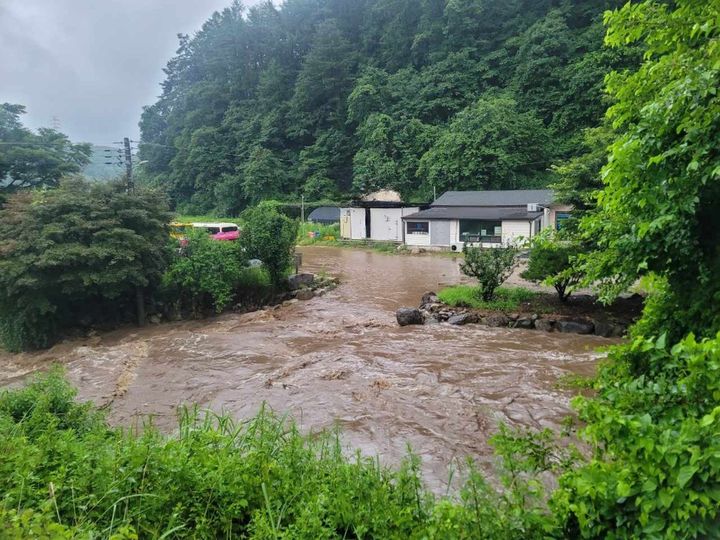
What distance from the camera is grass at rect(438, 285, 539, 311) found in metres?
13.2

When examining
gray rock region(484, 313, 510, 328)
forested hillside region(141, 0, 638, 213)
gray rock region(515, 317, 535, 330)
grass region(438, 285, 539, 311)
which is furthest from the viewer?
forested hillside region(141, 0, 638, 213)

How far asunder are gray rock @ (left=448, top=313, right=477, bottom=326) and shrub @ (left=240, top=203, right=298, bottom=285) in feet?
Result: 23.9

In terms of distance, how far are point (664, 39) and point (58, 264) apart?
557 inches

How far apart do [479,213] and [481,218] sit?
2.82 ft

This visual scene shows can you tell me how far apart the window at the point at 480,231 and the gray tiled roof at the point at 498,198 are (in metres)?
2.02

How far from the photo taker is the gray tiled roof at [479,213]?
27.0 m

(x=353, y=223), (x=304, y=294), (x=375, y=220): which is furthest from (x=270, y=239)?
(x=353, y=223)

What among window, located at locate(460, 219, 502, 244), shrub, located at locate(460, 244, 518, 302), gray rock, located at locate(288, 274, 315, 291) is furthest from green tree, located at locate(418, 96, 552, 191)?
shrub, located at locate(460, 244, 518, 302)

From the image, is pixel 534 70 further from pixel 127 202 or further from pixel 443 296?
pixel 127 202

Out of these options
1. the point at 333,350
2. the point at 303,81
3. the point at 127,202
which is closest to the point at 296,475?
the point at 333,350

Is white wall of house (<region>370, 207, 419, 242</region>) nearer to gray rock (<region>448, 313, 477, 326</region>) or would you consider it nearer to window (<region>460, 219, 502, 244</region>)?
window (<region>460, 219, 502, 244</region>)

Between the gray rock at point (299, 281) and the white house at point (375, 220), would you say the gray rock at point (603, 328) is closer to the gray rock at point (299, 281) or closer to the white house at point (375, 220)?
the gray rock at point (299, 281)

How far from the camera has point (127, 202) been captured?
46.6ft

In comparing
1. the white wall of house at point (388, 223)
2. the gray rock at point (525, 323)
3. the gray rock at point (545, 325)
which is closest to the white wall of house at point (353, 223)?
the white wall of house at point (388, 223)
